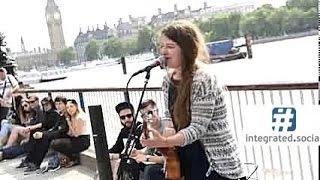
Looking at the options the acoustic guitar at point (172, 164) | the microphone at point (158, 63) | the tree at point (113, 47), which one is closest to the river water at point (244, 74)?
the microphone at point (158, 63)

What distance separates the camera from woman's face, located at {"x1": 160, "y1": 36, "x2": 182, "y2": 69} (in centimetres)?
249

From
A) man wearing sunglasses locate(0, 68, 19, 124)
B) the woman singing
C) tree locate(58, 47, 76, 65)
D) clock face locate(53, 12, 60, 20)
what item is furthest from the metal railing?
clock face locate(53, 12, 60, 20)

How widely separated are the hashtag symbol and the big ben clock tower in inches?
3483

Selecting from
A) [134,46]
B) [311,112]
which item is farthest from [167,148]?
[134,46]

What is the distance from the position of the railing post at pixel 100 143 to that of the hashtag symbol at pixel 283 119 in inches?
49.5

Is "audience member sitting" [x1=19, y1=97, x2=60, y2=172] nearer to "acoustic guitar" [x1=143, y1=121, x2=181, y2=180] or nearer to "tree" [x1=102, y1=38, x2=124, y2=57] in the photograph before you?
"acoustic guitar" [x1=143, y1=121, x2=181, y2=180]

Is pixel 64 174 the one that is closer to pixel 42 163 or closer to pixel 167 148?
pixel 42 163

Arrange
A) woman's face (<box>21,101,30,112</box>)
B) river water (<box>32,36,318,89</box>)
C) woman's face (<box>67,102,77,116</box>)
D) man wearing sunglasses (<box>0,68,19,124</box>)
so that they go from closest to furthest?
river water (<box>32,36,318,89</box>) < woman's face (<box>67,102,77,116</box>) < woman's face (<box>21,101,30,112</box>) < man wearing sunglasses (<box>0,68,19,124</box>)

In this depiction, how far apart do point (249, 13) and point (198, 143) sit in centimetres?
7528

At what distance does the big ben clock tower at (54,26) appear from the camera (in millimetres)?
90256

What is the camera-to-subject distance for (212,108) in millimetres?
2453

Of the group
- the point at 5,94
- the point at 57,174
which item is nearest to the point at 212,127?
the point at 57,174

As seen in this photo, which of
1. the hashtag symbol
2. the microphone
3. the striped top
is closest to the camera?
the striped top

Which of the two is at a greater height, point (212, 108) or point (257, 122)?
point (212, 108)
